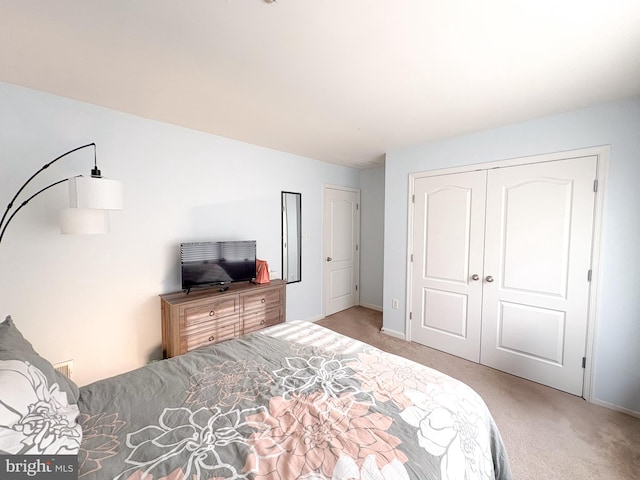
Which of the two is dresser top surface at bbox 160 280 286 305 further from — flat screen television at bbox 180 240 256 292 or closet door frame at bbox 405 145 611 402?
closet door frame at bbox 405 145 611 402

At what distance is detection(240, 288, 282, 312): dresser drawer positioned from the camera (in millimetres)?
2881

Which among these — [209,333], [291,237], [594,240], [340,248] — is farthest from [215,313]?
[594,240]

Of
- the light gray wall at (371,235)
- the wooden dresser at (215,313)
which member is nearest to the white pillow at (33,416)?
the wooden dresser at (215,313)

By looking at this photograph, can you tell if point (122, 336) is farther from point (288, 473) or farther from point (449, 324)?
point (449, 324)

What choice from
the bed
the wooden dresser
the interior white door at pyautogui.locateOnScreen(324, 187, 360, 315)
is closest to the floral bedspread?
the bed

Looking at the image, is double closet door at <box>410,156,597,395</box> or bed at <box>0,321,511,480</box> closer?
bed at <box>0,321,511,480</box>

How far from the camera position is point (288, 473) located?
33.2 inches

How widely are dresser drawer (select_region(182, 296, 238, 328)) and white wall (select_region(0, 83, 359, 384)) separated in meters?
0.43

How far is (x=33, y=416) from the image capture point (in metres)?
0.87

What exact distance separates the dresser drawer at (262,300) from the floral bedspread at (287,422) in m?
1.26

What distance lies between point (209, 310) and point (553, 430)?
2.93 m

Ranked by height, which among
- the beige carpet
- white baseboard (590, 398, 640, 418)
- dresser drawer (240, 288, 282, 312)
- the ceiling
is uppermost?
the ceiling

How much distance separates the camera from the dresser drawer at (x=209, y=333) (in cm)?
245

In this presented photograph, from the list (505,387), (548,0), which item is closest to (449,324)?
(505,387)
